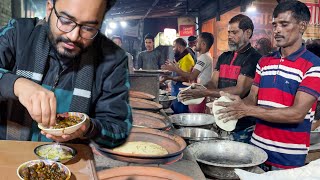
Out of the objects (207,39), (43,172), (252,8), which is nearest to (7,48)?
(43,172)

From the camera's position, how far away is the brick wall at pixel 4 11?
682 centimetres

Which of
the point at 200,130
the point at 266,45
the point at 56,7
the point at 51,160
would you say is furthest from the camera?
the point at 266,45

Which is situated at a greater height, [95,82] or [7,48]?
[7,48]

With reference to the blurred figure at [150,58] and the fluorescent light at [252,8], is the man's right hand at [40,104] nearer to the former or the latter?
the blurred figure at [150,58]

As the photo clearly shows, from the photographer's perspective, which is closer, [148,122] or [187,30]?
[148,122]

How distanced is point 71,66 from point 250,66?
9.02 ft

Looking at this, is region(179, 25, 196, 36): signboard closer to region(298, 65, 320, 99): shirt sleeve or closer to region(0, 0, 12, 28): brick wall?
region(0, 0, 12, 28): brick wall

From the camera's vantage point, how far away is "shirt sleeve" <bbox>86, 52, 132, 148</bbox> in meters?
1.71

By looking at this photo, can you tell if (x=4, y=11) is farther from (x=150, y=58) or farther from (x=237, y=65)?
(x=237, y=65)

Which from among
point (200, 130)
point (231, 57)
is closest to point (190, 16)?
point (231, 57)

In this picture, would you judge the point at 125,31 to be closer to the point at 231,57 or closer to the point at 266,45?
the point at 266,45

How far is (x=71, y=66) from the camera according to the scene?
1.79m

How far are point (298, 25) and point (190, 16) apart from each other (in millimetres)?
14871

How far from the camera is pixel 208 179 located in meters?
2.36
